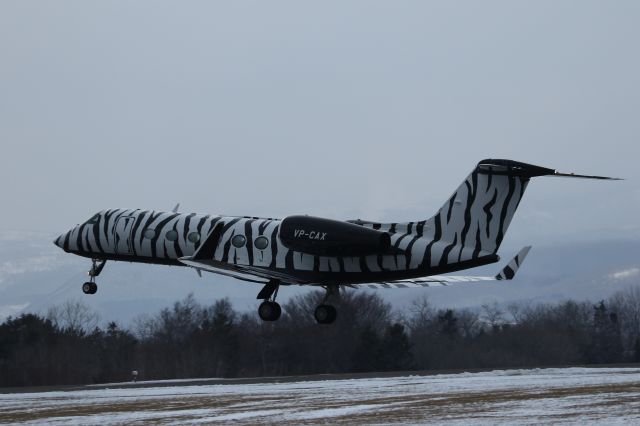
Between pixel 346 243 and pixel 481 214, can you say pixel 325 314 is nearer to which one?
pixel 346 243

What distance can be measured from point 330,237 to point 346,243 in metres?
0.66

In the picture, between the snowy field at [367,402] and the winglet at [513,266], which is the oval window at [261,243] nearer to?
the snowy field at [367,402]

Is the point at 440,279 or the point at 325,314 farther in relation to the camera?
the point at 440,279

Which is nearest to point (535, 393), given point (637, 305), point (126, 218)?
point (126, 218)

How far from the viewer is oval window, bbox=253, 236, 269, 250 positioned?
51.0 metres

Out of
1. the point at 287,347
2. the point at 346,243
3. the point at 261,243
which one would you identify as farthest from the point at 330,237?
the point at 287,347

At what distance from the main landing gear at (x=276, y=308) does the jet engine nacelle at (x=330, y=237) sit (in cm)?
265

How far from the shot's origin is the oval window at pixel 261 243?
51.0 meters

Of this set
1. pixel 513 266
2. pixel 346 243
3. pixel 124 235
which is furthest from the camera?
pixel 124 235

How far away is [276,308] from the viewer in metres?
51.4

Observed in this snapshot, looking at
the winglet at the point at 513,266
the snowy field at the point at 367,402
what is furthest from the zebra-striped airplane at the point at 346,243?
the snowy field at the point at 367,402

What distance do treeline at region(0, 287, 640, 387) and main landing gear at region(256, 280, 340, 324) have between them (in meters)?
30.6

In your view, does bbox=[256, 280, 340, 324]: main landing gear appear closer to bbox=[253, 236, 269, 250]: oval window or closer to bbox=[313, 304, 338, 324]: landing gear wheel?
bbox=[313, 304, 338, 324]: landing gear wheel

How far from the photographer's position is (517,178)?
47750mm
